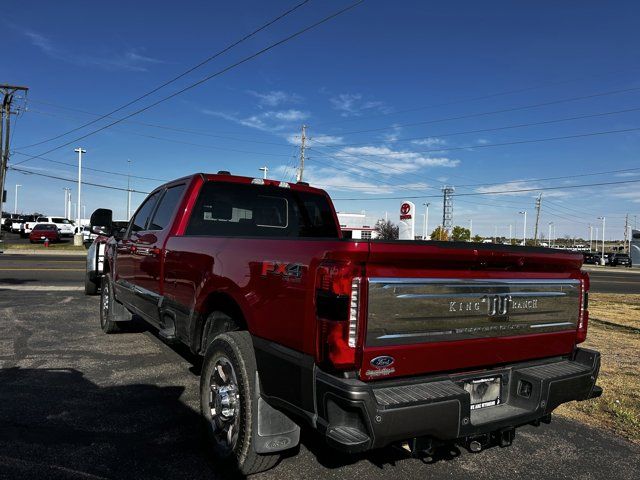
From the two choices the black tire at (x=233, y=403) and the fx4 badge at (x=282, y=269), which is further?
the black tire at (x=233, y=403)

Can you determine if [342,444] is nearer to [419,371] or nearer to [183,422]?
[419,371]

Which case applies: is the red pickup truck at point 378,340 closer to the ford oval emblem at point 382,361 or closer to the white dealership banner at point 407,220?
the ford oval emblem at point 382,361

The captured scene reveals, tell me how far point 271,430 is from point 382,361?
35.5 inches

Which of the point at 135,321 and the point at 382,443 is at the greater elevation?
the point at 382,443

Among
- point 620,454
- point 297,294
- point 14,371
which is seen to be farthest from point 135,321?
point 620,454

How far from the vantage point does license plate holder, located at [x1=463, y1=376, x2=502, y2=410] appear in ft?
9.26

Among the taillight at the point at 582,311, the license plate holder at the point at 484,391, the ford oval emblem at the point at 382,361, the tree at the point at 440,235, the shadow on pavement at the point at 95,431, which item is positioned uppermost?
the tree at the point at 440,235

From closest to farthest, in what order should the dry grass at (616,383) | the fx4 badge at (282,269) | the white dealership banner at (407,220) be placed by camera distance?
the fx4 badge at (282,269) → the dry grass at (616,383) → the white dealership banner at (407,220)

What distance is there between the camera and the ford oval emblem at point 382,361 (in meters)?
2.44

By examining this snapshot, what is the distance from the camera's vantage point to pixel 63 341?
6637 mm

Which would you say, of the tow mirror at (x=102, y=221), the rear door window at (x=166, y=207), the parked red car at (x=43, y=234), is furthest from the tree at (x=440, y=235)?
the rear door window at (x=166, y=207)

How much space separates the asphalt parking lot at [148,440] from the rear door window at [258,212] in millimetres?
1629

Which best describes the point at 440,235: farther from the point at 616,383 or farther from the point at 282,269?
the point at 282,269

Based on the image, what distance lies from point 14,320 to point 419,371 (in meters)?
7.67
